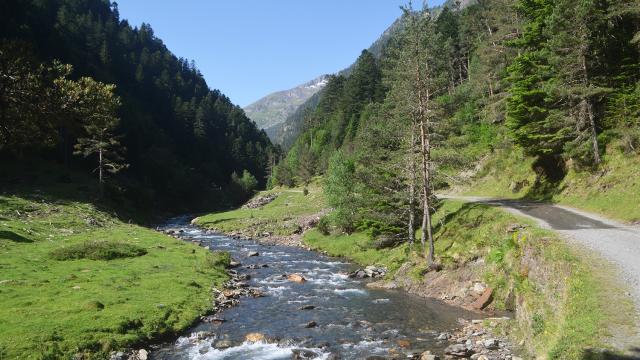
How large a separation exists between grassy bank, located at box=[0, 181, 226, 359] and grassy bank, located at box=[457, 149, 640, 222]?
27670 millimetres

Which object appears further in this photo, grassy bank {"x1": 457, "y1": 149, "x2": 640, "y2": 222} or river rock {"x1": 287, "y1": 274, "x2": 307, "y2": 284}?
river rock {"x1": 287, "y1": 274, "x2": 307, "y2": 284}

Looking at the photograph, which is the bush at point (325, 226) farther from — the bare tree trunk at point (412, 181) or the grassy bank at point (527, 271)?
the bare tree trunk at point (412, 181)

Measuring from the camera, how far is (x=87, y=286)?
1013 inches

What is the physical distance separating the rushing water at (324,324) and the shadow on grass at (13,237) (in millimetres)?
21706

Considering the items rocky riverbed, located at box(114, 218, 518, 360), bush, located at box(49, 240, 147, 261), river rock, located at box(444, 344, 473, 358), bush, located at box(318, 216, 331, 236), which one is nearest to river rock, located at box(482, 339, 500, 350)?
rocky riverbed, located at box(114, 218, 518, 360)

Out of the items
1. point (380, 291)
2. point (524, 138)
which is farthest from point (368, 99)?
point (380, 291)

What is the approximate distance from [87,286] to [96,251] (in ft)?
35.8

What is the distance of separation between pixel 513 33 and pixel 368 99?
93.9m

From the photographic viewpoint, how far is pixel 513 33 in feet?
178

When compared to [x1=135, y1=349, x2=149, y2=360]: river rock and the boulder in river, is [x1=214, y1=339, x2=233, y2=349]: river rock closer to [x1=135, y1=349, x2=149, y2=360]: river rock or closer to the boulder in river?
[x1=135, y1=349, x2=149, y2=360]: river rock

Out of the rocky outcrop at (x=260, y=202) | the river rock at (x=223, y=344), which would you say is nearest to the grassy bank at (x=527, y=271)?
the river rock at (x=223, y=344)

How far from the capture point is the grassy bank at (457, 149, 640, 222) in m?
27.5

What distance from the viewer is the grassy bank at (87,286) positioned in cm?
1811

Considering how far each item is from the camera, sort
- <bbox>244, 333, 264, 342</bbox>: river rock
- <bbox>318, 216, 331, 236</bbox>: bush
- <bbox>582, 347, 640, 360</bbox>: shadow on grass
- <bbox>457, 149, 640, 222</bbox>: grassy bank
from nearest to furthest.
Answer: <bbox>582, 347, 640, 360</bbox>: shadow on grass, <bbox>244, 333, 264, 342</bbox>: river rock, <bbox>457, 149, 640, 222</bbox>: grassy bank, <bbox>318, 216, 331, 236</bbox>: bush
